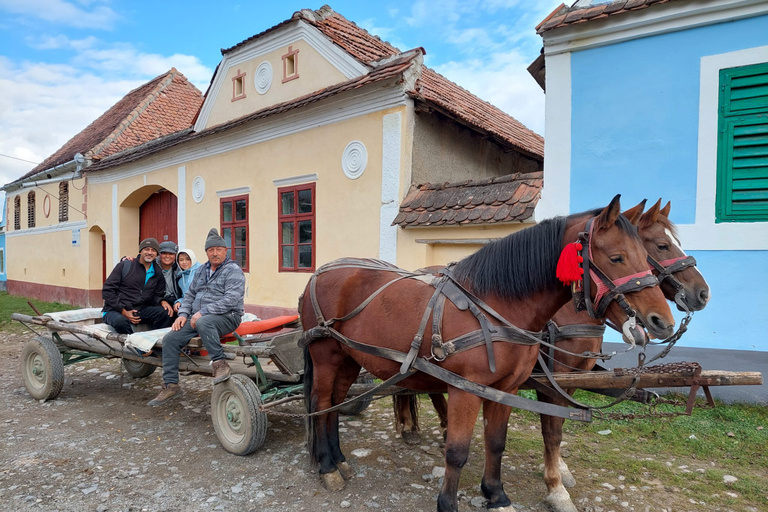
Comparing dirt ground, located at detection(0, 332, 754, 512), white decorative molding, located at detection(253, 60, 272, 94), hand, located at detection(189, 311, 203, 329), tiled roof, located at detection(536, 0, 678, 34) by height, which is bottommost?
dirt ground, located at detection(0, 332, 754, 512)

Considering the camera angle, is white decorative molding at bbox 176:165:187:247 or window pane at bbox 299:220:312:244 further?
white decorative molding at bbox 176:165:187:247

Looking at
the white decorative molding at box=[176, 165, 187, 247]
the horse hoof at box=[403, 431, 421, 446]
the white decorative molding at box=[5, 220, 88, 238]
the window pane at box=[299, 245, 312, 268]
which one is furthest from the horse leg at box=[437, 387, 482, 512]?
the white decorative molding at box=[5, 220, 88, 238]

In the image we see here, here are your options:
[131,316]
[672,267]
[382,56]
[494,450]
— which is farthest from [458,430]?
[382,56]

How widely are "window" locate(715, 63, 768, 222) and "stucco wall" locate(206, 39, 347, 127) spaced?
4967mm

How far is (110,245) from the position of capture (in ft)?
40.6

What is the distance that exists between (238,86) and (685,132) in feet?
24.9

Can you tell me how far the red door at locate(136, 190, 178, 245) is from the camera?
11.2m

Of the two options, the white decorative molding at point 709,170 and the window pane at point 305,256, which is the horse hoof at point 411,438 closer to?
the white decorative molding at point 709,170

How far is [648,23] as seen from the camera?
15.8 ft

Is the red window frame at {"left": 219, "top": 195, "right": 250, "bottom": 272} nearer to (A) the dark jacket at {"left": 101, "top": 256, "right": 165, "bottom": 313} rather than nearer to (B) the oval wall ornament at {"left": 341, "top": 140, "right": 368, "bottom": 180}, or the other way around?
(B) the oval wall ornament at {"left": 341, "top": 140, "right": 368, "bottom": 180}

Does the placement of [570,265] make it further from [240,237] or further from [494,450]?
[240,237]

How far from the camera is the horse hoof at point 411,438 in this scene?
12.7 feet

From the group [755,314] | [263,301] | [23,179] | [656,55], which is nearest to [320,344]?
[755,314]

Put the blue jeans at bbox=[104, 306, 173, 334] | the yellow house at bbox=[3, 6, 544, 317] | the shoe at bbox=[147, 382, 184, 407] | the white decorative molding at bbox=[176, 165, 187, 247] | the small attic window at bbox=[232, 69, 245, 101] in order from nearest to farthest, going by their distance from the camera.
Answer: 1. the shoe at bbox=[147, 382, 184, 407]
2. the blue jeans at bbox=[104, 306, 173, 334]
3. the yellow house at bbox=[3, 6, 544, 317]
4. the small attic window at bbox=[232, 69, 245, 101]
5. the white decorative molding at bbox=[176, 165, 187, 247]
